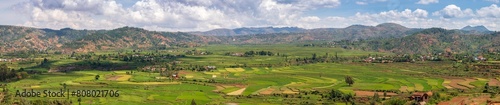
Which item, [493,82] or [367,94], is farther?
[493,82]

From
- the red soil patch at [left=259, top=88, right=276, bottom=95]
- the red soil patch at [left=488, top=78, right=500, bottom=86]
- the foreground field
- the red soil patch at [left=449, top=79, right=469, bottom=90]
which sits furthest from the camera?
the red soil patch at [left=488, top=78, right=500, bottom=86]

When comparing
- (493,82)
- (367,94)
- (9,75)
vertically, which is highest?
(9,75)

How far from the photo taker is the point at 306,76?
158 m

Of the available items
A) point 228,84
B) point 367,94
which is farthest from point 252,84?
point 367,94

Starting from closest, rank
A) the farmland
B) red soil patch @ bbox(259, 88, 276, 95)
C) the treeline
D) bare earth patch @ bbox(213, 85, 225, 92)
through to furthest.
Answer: the farmland < red soil patch @ bbox(259, 88, 276, 95) < bare earth patch @ bbox(213, 85, 225, 92) < the treeline

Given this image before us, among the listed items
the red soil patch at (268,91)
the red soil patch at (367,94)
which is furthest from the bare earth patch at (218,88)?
the red soil patch at (367,94)

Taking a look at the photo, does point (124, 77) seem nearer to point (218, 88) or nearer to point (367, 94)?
point (218, 88)

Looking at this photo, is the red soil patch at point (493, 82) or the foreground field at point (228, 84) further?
the red soil patch at point (493, 82)

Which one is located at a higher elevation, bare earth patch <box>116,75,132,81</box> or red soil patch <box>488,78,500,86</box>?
bare earth patch <box>116,75,132,81</box>

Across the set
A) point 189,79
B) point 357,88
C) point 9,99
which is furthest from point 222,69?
point 9,99

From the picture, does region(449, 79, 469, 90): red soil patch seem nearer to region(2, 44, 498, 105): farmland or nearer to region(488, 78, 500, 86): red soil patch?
region(2, 44, 498, 105): farmland

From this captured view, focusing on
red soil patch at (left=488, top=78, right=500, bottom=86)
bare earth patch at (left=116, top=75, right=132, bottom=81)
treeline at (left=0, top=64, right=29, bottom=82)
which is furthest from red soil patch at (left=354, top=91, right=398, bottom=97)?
treeline at (left=0, top=64, right=29, bottom=82)

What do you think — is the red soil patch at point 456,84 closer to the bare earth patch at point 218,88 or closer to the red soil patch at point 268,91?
the red soil patch at point 268,91

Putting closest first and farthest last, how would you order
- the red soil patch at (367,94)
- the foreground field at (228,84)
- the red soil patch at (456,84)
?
the foreground field at (228,84), the red soil patch at (367,94), the red soil patch at (456,84)
